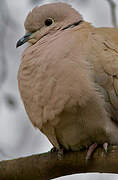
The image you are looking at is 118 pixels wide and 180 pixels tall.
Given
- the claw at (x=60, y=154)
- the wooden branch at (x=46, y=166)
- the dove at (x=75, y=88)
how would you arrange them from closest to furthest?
the dove at (x=75, y=88) < the wooden branch at (x=46, y=166) < the claw at (x=60, y=154)

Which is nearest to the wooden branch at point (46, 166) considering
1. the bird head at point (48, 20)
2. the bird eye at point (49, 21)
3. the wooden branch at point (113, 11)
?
the bird head at point (48, 20)

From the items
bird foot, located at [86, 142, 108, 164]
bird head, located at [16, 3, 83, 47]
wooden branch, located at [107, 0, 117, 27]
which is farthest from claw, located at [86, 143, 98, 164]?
wooden branch, located at [107, 0, 117, 27]

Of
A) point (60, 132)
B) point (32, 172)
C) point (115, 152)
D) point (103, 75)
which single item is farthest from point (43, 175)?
point (103, 75)

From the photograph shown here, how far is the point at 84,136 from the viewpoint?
153 inches

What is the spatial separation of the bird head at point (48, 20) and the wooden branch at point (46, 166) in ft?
3.42

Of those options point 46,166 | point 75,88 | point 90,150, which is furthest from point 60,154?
point 75,88

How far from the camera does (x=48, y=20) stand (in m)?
4.39

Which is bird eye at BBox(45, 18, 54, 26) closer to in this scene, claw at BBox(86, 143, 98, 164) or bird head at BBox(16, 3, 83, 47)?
bird head at BBox(16, 3, 83, 47)

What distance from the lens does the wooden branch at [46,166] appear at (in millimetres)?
3854

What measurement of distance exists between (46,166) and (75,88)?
68 centimetres

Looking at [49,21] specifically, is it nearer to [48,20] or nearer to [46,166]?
[48,20]

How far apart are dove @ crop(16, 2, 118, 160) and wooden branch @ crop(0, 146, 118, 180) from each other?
77mm

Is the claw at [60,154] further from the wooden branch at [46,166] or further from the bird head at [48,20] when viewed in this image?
the bird head at [48,20]

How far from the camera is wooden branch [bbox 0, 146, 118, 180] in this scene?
3.85 metres
